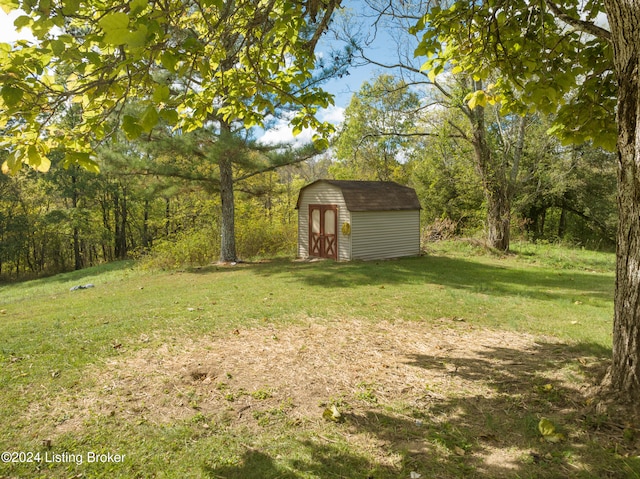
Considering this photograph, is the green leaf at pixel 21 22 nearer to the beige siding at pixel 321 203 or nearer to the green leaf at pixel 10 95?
the green leaf at pixel 10 95

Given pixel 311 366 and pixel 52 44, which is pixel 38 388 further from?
pixel 52 44

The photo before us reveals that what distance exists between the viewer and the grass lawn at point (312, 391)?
262 cm

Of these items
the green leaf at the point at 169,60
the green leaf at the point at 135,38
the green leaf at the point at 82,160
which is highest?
the green leaf at the point at 169,60

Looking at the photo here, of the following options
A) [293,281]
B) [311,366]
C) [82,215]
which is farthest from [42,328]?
[82,215]

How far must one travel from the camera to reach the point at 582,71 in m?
4.35

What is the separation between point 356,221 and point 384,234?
1.68m

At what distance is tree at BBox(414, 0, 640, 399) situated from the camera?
9.11 ft

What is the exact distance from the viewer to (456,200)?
2533 cm

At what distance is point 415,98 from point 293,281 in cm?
2208

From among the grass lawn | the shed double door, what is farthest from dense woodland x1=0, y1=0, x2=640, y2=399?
the shed double door

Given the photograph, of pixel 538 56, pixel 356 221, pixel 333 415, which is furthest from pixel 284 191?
pixel 333 415

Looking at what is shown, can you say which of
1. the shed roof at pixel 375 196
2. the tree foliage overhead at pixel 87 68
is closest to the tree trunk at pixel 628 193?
the tree foliage overhead at pixel 87 68

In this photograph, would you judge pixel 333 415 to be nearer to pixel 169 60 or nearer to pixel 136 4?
pixel 169 60

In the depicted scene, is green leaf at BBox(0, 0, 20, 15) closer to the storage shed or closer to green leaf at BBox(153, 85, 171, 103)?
green leaf at BBox(153, 85, 171, 103)
